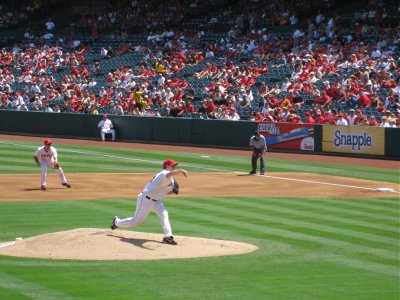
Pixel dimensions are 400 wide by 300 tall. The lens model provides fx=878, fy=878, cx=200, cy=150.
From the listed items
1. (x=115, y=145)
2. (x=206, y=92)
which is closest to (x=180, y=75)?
(x=206, y=92)

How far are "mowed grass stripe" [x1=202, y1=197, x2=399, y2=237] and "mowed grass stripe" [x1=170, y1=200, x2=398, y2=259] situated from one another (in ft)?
3.51

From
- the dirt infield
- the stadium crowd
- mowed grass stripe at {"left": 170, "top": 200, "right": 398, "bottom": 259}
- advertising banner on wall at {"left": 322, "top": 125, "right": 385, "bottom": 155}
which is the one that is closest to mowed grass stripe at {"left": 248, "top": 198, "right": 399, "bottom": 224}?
the dirt infield

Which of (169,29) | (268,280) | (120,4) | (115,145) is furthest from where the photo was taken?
(120,4)

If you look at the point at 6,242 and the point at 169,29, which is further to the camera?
the point at 169,29

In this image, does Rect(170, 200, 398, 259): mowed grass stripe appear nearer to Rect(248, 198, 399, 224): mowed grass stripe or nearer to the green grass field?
Result: the green grass field

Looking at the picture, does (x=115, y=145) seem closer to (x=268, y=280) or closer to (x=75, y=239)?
(x=75, y=239)

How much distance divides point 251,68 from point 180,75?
16.4 ft

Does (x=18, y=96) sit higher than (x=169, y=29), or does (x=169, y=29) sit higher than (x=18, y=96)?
(x=169, y=29)

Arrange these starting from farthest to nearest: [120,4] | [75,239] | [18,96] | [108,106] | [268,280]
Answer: [120,4]
[18,96]
[108,106]
[75,239]
[268,280]

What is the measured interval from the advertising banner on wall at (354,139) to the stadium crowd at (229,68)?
42 cm

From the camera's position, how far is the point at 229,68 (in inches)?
1735

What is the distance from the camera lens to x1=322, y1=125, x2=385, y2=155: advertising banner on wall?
34.7 m

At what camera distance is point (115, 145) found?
4125 centimetres

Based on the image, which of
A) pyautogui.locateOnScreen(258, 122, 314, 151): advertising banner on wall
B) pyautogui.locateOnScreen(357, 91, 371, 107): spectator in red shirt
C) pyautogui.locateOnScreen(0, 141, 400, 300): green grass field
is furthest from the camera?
pyautogui.locateOnScreen(258, 122, 314, 151): advertising banner on wall
